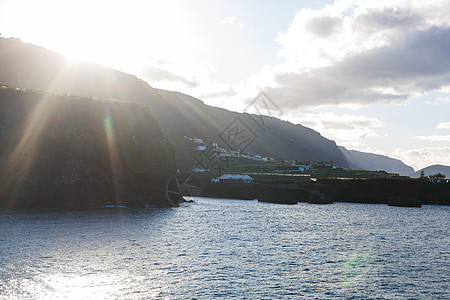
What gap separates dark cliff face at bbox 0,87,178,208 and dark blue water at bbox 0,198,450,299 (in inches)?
709

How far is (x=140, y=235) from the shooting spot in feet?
168

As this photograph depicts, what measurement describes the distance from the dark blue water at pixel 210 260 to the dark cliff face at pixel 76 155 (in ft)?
59.1

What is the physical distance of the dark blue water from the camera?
93.7 ft

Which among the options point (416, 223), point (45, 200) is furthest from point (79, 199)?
point (416, 223)

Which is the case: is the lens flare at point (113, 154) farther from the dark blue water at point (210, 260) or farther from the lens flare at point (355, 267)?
the lens flare at point (355, 267)

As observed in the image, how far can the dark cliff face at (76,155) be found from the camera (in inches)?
3159

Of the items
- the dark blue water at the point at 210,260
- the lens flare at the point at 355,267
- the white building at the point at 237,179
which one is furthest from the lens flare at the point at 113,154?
the white building at the point at 237,179

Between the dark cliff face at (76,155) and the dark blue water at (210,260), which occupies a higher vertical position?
the dark cliff face at (76,155)

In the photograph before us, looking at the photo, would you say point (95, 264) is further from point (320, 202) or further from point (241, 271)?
point (320, 202)

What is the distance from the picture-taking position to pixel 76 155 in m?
86.9

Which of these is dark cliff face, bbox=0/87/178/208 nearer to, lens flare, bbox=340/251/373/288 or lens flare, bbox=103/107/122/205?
lens flare, bbox=103/107/122/205

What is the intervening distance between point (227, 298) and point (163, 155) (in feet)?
259

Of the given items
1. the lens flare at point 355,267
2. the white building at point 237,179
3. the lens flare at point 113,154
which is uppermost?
the lens flare at point 113,154

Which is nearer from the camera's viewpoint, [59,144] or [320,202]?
[59,144]
